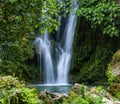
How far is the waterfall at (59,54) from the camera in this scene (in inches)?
683

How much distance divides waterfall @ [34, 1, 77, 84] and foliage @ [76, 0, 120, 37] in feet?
13.4

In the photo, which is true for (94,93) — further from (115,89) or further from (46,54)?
(46,54)

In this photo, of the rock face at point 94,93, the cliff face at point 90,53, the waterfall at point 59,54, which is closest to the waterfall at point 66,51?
the waterfall at point 59,54

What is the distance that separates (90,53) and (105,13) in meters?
3.68

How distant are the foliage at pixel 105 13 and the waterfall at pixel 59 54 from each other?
408 cm

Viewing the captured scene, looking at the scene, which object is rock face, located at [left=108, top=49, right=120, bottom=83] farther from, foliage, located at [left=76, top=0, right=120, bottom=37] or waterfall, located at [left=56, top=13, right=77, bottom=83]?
waterfall, located at [left=56, top=13, right=77, bottom=83]

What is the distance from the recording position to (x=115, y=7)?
43.5 feet

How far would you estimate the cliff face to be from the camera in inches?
632

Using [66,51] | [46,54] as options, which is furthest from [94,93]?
[46,54]

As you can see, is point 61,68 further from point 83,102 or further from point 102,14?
point 83,102

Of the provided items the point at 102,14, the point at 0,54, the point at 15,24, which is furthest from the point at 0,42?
the point at 102,14

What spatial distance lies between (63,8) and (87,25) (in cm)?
340

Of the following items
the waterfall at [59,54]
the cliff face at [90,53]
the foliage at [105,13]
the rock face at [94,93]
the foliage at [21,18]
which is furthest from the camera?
the waterfall at [59,54]

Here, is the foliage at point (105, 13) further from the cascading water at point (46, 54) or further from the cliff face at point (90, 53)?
the cascading water at point (46, 54)
